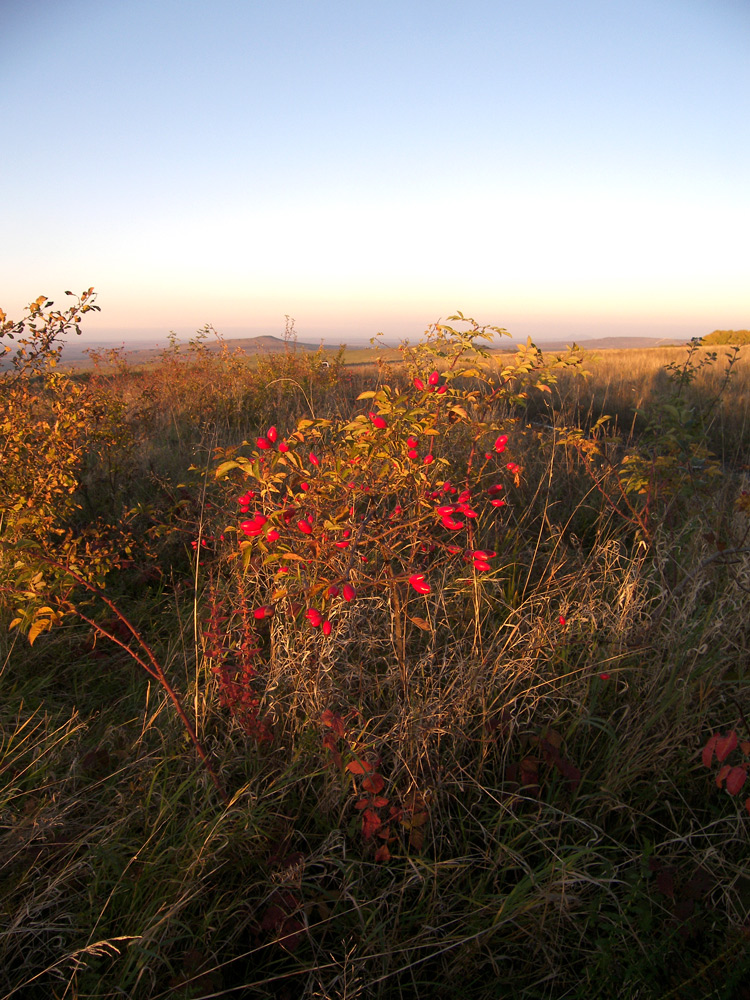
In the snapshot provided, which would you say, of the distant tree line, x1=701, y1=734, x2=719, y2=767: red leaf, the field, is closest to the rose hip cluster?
the field

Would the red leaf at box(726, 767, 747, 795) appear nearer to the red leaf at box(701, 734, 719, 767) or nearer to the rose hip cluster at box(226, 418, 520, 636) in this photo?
the red leaf at box(701, 734, 719, 767)

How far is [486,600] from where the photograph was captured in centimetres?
203

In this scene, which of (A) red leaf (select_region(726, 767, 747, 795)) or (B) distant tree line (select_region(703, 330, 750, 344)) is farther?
(B) distant tree line (select_region(703, 330, 750, 344))

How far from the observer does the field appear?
111cm

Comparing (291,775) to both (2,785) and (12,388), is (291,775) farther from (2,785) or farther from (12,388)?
(12,388)

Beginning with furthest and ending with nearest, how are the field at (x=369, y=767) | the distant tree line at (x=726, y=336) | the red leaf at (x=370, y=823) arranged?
the distant tree line at (x=726, y=336), the red leaf at (x=370, y=823), the field at (x=369, y=767)

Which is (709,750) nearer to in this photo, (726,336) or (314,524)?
(314,524)

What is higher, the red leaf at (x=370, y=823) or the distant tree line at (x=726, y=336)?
the distant tree line at (x=726, y=336)

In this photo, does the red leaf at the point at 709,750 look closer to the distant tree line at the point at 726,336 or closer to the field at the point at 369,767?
the field at the point at 369,767

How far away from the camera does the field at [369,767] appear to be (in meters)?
1.11

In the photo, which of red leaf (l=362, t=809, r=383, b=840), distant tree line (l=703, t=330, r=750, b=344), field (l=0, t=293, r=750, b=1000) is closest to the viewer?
field (l=0, t=293, r=750, b=1000)

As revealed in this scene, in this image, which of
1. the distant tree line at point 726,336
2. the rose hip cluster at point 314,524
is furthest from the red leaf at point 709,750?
the distant tree line at point 726,336

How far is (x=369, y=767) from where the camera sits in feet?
4.26

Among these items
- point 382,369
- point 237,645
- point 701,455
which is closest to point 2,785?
point 237,645
